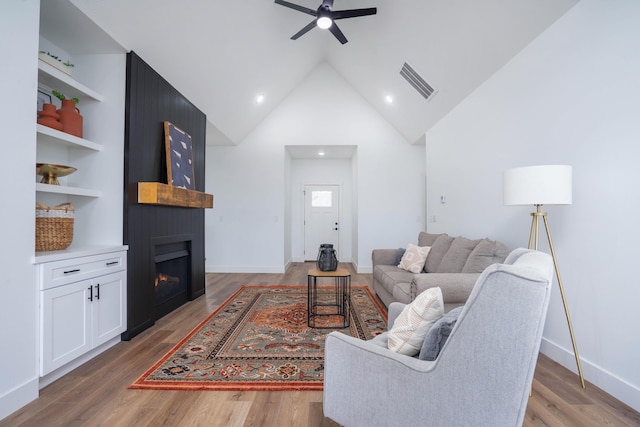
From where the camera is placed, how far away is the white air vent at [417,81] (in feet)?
12.7

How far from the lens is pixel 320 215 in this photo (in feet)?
24.3

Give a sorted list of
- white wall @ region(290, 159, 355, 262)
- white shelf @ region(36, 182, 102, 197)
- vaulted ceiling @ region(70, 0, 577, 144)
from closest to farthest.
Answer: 1. white shelf @ region(36, 182, 102, 197)
2. vaulted ceiling @ region(70, 0, 577, 144)
3. white wall @ region(290, 159, 355, 262)

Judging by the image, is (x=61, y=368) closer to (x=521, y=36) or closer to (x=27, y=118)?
(x=27, y=118)

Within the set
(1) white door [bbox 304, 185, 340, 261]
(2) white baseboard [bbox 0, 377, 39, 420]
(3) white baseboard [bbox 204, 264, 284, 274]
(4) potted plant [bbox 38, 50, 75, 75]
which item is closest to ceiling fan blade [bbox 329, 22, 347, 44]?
(4) potted plant [bbox 38, 50, 75, 75]

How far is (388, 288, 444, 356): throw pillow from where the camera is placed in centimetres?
120

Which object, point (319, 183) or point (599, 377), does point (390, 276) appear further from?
point (319, 183)

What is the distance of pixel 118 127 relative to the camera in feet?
8.63

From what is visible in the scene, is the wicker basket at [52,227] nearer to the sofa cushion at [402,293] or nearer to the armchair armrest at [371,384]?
the armchair armrest at [371,384]

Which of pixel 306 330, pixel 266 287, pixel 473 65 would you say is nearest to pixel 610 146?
pixel 473 65

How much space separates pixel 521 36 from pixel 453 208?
2043mm

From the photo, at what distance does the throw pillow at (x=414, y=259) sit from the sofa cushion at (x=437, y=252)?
0.06 meters

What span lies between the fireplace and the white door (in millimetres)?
3826

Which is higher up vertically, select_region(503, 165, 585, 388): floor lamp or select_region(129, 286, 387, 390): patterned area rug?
select_region(503, 165, 585, 388): floor lamp

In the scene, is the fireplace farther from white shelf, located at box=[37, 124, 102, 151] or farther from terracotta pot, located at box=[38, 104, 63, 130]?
terracotta pot, located at box=[38, 104, 63, 130]
